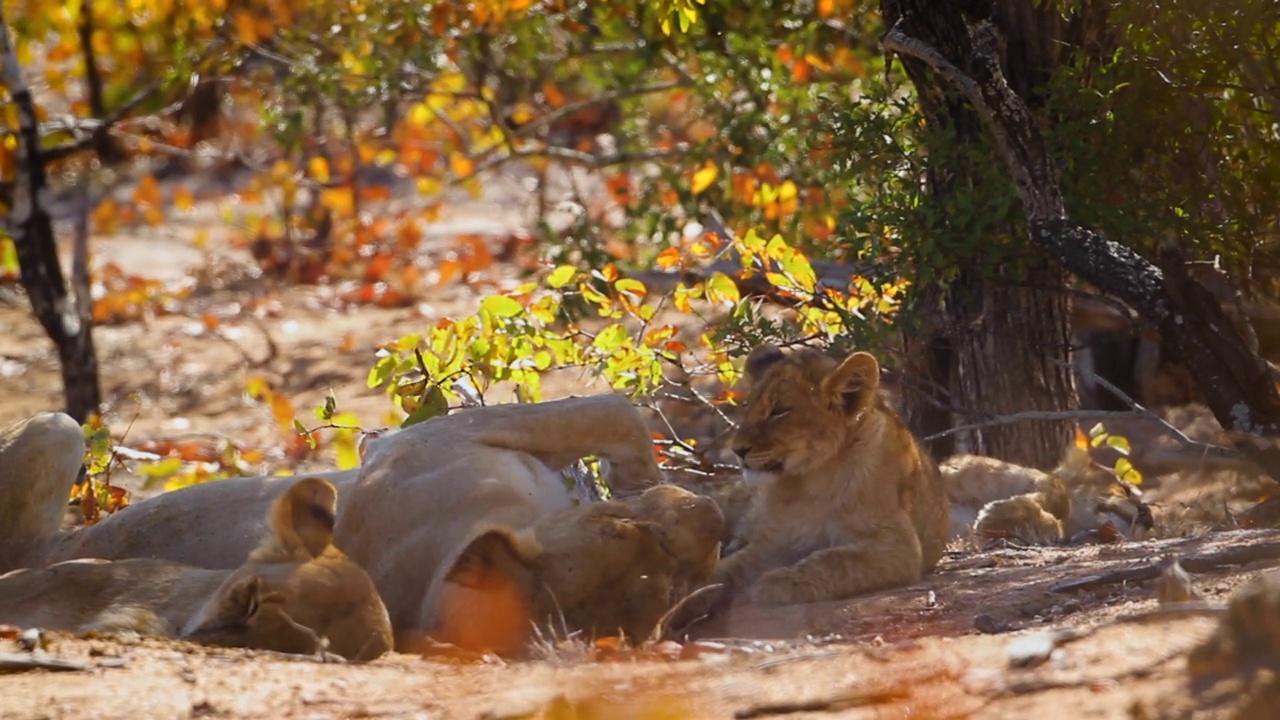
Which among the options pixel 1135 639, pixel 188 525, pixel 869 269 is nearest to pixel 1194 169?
pixel 869 269

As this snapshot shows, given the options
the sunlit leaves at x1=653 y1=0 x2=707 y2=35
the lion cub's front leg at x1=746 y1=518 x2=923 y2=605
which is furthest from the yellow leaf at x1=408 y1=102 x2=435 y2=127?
the lion cub's front leg at x1=746 y1=518 x2=923 y2=605

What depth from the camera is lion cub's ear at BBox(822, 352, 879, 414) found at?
5578 millimetres

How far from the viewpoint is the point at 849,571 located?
17.5 ft

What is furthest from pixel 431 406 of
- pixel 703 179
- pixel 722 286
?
pixel 703 179

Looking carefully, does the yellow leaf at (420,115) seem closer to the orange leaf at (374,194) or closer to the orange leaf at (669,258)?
the orange leaf at (374,194)

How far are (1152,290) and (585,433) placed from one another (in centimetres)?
183

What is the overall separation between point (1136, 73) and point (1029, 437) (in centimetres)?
200

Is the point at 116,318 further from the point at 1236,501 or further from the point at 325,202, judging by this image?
the point at 1236,501

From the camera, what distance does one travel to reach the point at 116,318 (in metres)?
14.0

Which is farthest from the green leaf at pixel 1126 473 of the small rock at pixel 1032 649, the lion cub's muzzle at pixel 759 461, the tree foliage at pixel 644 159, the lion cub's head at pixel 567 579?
the small rock at pixel 1032 649

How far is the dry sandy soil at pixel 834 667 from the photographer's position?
333cm

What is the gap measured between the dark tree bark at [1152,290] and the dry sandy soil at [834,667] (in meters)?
0.48

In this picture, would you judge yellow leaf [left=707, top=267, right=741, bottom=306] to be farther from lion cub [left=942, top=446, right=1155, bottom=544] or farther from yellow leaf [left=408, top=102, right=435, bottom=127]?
yellow leaf [left=408, top=102, right=435, bottom=127]

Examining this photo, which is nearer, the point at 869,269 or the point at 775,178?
the point at 869,269
